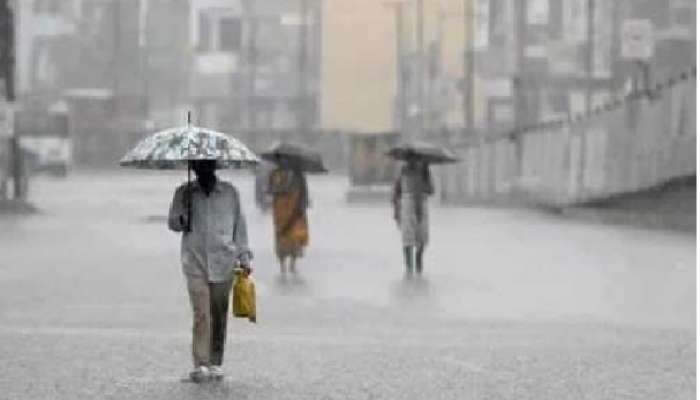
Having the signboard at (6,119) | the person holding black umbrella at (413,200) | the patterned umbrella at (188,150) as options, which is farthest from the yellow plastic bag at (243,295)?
the signboard at (6,119)

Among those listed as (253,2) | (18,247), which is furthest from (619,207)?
(253,2)

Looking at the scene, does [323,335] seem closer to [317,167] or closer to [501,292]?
[501,292]

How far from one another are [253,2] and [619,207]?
246 feet

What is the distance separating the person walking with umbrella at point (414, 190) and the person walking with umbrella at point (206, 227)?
31.6 ft

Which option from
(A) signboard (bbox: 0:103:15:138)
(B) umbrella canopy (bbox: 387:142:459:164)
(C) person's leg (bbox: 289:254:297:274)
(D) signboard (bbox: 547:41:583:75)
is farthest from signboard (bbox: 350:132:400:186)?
(B) umbrella canopy (bbox: 387:142:459:164)

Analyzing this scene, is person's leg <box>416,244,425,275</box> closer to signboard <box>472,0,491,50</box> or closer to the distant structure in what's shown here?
signboard <box>472,0,491,50</box>

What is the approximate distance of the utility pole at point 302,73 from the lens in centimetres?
10900

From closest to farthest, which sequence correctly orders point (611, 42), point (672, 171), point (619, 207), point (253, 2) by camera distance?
1. point (672, 171)
2. point (619, 207)
3. point (611, 42)
4. point (253, 2)

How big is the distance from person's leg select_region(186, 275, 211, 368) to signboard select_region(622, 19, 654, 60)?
2424cm

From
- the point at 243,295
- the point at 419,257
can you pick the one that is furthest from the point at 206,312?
the point at 419,257

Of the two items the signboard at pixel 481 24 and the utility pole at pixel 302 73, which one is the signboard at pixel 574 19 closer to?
the signboard at pixel 481 24

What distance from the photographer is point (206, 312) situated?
1091 centimetres

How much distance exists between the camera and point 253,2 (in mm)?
110188

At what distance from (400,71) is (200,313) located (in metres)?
89.2
